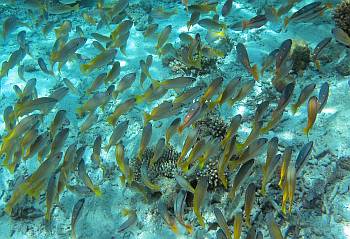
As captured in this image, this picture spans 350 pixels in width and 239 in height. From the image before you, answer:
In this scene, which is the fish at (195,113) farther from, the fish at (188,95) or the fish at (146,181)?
the fish at (146,181)

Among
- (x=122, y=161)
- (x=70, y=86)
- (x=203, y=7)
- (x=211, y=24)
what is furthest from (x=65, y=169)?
(x=203, y=7)

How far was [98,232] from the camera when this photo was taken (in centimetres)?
432

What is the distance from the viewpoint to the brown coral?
607 centimetres

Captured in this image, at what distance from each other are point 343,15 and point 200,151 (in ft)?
14.1

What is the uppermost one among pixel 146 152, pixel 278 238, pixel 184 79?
pixel 184 79

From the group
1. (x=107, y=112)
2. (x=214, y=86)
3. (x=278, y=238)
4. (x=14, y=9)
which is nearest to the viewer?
(x=278, y=238)

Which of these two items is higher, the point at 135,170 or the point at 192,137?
the point at 192,137

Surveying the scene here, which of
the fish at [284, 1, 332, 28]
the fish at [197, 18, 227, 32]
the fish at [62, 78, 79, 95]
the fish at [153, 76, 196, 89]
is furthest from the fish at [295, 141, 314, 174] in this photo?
the fish at [62, 78, 79, 95]

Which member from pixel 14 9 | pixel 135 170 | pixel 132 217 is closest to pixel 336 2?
pixel 135 170

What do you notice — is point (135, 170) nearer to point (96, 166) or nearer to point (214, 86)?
point (96, 166)

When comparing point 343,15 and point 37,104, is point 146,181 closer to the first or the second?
point 37,104

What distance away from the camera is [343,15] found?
613 cm

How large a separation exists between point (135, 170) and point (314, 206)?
7.85ft

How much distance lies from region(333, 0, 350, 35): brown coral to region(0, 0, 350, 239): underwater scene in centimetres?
2
